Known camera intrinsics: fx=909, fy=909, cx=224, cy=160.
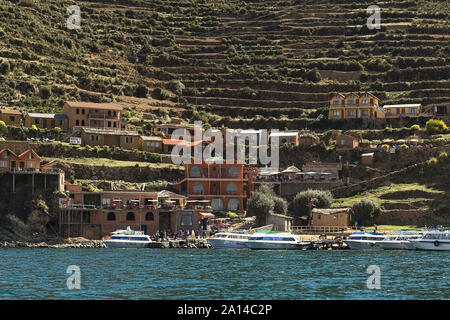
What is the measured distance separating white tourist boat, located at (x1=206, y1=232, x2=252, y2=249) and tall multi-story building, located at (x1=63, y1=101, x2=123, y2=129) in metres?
32.9

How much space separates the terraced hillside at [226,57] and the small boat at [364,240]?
38.8 metres

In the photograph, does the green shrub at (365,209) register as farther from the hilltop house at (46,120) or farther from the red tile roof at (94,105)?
the hilltop house at (46,120)

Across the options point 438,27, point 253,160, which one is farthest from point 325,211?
point 438,27

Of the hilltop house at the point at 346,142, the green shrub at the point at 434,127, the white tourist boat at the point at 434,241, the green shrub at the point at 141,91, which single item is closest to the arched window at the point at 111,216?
the hilltop house at the point at 346,142

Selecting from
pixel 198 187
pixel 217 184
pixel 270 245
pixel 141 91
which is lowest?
pixel 270 245

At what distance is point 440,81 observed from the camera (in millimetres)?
135750

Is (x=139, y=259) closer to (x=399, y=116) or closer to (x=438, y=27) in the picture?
(x=399, y=116)

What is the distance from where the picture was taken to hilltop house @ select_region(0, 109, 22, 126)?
118m

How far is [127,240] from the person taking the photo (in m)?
98.2

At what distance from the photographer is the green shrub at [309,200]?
106000 millimetres

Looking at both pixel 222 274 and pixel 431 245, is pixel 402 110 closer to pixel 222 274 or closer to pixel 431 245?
pixel 431 245

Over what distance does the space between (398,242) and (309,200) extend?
16.1m

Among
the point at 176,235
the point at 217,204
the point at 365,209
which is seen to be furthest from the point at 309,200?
the point at 176,235

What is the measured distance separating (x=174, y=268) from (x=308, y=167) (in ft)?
161
